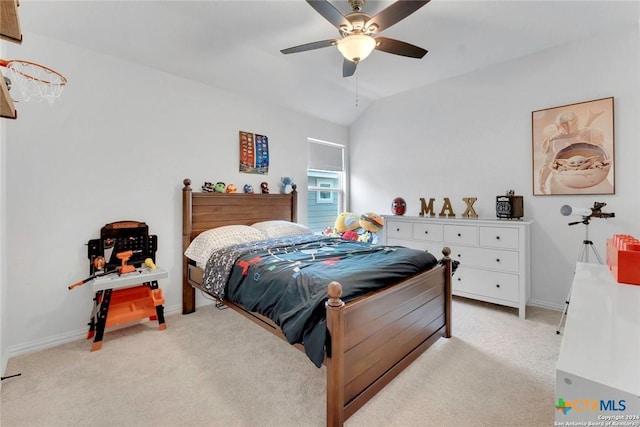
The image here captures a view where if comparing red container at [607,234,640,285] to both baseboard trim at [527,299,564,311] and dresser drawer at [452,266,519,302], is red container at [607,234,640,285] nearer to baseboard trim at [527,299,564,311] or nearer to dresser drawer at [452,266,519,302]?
dresser drawer at [452,266,519,302]

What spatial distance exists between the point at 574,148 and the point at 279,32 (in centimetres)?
326

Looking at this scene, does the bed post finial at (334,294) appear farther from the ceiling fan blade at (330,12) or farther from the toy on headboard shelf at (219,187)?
the toy on headboard shelf at (219,187)

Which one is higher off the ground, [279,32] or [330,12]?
[279,32]

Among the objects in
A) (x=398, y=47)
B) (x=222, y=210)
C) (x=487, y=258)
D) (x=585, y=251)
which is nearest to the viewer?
(x=398, y=47)

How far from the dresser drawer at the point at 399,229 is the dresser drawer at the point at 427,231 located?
7 cm

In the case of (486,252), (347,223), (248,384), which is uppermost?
(347,223)

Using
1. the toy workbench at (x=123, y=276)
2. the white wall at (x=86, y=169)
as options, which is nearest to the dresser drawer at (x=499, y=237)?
the white wall at (x=86, y=169)

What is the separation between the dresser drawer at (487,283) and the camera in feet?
9.76

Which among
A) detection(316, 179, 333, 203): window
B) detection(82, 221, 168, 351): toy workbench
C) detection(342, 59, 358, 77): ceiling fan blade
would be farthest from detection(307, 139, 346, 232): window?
detection(82, 221, 168, 351): toy workbench

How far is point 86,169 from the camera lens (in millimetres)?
2584

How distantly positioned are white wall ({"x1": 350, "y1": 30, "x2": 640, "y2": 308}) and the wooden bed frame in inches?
62.0

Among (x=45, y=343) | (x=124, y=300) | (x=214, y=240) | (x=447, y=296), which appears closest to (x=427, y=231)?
(x=447, y=296)

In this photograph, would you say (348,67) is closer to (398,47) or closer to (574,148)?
(398,47)

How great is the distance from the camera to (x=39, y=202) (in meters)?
2.37
